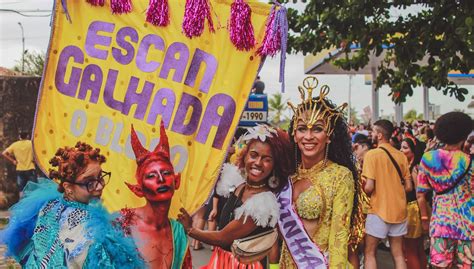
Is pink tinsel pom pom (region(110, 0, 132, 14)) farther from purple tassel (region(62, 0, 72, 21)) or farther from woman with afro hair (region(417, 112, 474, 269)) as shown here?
woman with afro hair (region(417, 112, 474, 269))

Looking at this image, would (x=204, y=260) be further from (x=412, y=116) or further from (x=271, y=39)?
(x=412, y=116)

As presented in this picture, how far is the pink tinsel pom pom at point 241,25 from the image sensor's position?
10.7 ft

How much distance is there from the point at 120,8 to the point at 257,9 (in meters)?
0.74

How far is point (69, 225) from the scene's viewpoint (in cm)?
264

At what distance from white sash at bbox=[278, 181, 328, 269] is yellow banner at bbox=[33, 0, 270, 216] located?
41cm

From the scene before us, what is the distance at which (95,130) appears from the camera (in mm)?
3277

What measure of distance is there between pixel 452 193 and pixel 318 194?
2.22 meters

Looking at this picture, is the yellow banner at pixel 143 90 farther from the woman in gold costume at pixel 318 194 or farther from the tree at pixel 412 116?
the tree at pixel 412 116

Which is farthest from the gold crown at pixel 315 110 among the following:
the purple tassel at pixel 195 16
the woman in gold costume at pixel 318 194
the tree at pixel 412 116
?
the tree at pixel 412 116

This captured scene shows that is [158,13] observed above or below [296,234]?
above

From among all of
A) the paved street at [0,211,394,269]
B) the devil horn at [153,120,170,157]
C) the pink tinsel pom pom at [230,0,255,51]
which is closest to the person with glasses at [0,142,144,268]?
the devil horn at [153,120,170,157]

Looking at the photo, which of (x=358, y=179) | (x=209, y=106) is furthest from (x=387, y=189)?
(x=209, y=106)

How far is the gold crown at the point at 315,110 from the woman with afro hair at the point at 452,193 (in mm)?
1847

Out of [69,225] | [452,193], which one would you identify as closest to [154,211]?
[69,225]
